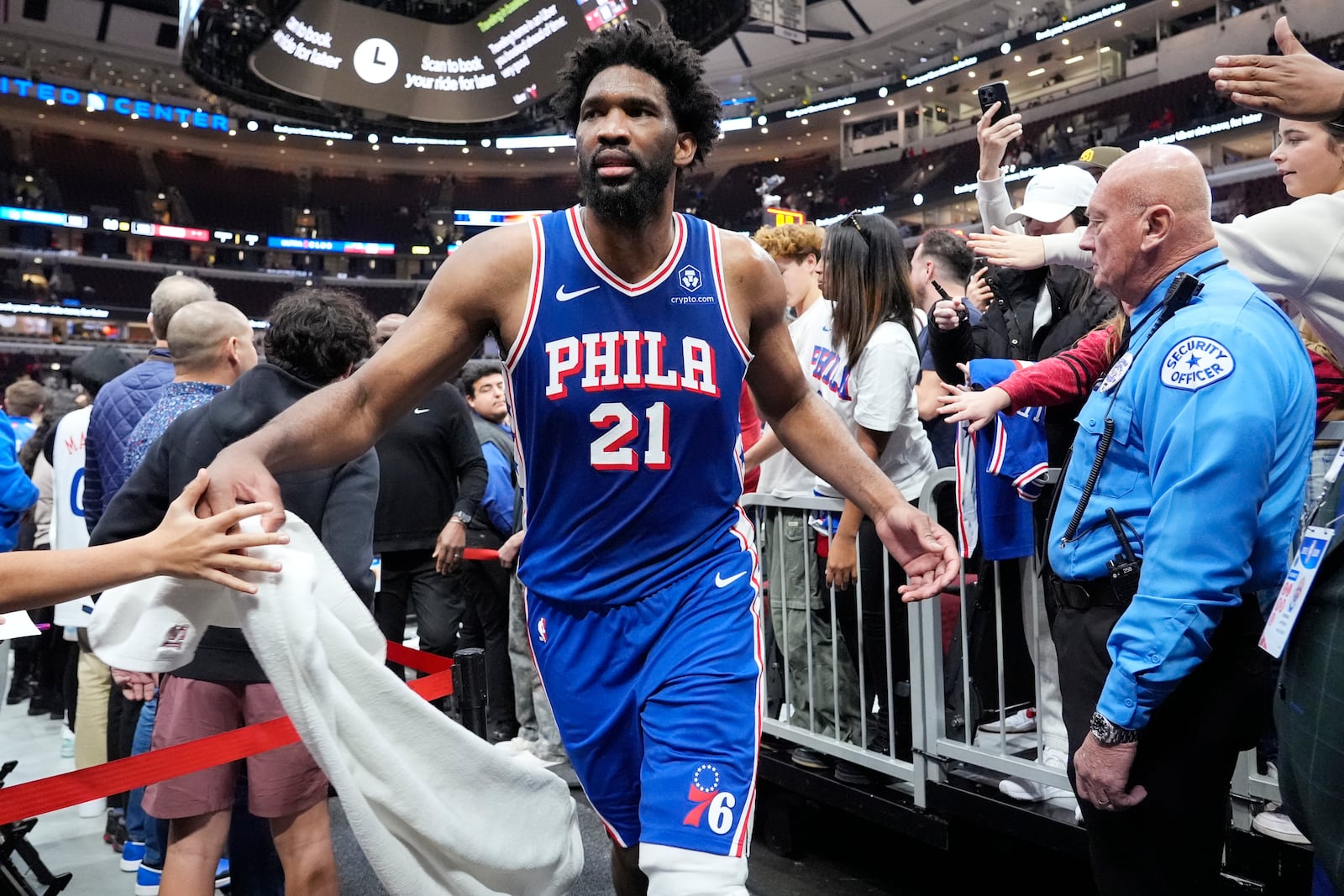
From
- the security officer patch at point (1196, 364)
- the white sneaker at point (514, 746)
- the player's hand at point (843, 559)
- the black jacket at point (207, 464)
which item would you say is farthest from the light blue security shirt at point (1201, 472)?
the white sneaker at point (514, 746)

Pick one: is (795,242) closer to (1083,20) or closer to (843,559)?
(843,559)

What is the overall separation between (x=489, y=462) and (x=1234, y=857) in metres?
3.81

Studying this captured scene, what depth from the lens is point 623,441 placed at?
2.07m

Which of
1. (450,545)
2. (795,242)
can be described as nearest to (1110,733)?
(795,242)

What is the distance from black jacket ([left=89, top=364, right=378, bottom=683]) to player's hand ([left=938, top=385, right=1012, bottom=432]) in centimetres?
162

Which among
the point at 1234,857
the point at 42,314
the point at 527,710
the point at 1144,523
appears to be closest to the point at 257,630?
the point at 1144,523

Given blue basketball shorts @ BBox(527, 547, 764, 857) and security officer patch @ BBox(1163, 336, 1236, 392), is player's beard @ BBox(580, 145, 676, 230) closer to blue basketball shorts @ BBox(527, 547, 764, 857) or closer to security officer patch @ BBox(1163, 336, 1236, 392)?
blue basketball shorts @ BBox(527, 547, 764, 857)

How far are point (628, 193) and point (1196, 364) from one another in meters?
1.14

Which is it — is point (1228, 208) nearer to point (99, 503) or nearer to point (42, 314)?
point (99, 503)

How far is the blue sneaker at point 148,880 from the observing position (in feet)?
11.0

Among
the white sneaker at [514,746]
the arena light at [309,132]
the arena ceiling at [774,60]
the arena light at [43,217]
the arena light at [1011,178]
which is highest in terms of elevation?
the arena ceiling at [774,60]

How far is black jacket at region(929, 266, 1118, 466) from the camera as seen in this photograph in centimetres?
305

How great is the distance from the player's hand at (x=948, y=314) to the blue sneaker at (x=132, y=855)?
11.3 feet

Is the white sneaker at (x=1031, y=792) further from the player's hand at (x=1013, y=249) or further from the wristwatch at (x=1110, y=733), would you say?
the player's hand at (x=1013, y=249)
